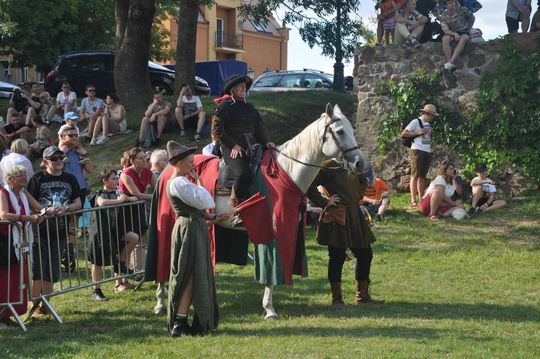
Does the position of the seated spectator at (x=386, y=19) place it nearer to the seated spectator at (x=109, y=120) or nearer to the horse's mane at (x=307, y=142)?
the seated spectator at (x=109, y=120)

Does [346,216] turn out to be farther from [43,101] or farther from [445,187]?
[43,101]

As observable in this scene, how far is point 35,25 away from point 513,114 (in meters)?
24.3

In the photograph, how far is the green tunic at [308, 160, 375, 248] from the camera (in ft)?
31.7

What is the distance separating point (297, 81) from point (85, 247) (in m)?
17.6

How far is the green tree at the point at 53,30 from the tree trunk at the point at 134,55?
12048 millimetres

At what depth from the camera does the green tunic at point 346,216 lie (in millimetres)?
9672

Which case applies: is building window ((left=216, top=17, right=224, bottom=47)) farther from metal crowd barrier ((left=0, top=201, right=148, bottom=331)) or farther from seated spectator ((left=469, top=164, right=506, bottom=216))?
metal crowd barrier ((left=0, top=201, right=148, bottom=331))

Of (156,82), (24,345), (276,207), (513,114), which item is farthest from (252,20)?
(24,345)

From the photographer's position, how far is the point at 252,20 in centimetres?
2272

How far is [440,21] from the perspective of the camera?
17.1 metres

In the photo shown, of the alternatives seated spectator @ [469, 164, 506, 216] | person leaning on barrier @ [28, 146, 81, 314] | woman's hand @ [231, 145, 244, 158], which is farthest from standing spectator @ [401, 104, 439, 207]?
person leaning on barrier @ [28, 146, 81, 314]

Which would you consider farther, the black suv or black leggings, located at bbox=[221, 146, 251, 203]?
the black suv

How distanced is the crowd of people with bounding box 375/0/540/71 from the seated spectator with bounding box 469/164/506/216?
2557 millimetres

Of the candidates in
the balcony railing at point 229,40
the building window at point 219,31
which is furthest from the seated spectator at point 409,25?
the balcony railing at point 229,40
